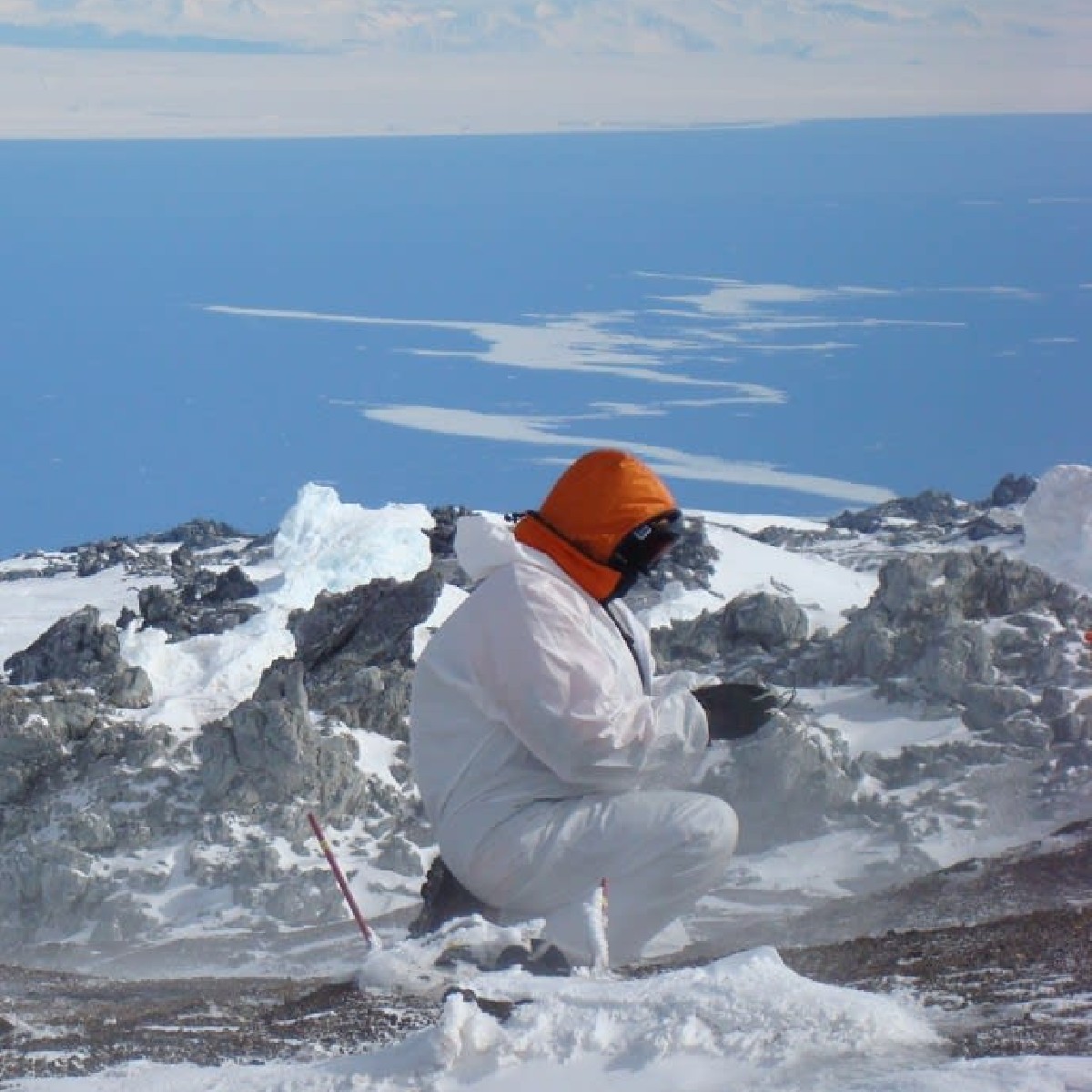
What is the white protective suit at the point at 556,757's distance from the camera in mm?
4199

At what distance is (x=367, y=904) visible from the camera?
7.90 m

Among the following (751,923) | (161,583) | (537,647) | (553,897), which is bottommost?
(161,583)

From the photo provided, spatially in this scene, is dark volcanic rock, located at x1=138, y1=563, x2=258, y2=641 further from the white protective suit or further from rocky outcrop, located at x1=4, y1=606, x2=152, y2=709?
the white protective suit

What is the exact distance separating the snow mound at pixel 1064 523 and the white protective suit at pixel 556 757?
704 centimetres

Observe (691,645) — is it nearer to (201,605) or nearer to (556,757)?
(201,605)

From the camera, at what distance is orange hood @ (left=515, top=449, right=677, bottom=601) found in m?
4.30

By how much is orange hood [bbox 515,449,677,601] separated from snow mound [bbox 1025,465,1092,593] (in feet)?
23.7

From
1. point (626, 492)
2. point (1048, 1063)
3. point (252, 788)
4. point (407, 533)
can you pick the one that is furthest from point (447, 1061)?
point (407, 533)

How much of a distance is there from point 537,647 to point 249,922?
4.17 m

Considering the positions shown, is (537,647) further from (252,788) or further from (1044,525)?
(1044,525)

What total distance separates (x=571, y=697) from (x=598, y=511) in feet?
1.48

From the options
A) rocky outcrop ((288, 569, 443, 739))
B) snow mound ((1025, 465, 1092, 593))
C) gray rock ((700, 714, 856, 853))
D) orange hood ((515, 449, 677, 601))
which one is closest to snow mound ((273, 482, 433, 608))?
rocky outcrop ((288, 569, 443, 739))

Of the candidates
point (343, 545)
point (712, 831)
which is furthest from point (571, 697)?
point (343, 545)

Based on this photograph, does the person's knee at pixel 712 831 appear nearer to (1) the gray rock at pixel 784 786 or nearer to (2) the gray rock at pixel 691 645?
(1) the gray rock at pixel 784 786
